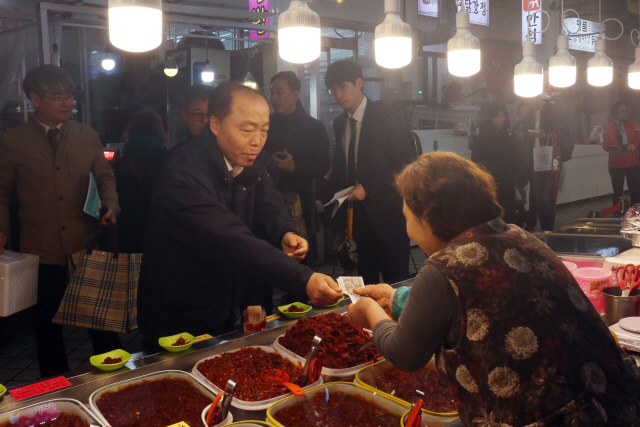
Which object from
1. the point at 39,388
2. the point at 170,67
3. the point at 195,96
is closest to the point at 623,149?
the point at 170,67

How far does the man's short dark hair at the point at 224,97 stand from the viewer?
228 cm

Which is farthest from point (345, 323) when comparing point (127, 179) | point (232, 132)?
point (127, 179)

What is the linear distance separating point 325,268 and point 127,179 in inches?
131

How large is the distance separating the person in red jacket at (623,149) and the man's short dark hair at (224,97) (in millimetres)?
7984

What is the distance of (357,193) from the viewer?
156 inches

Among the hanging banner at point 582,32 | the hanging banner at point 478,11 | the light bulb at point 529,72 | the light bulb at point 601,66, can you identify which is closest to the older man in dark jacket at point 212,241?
the light bulb at point 529,72

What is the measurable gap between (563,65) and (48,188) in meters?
3.66

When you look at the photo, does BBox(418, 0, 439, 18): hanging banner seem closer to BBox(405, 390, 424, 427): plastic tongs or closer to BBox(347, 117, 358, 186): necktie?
BBox(347, 117, 358, 186): necktie

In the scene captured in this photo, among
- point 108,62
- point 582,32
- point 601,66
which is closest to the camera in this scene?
point 601,66

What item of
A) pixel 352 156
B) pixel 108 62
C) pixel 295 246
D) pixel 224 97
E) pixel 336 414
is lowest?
pixel 336 414

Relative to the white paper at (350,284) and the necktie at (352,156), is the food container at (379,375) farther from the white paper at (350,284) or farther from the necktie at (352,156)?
the necktie at (352,156)

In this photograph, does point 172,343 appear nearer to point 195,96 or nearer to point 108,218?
point 108,218

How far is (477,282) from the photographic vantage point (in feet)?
4.21

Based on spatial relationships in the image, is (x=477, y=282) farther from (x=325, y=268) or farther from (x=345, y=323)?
(x=325, y=268)
